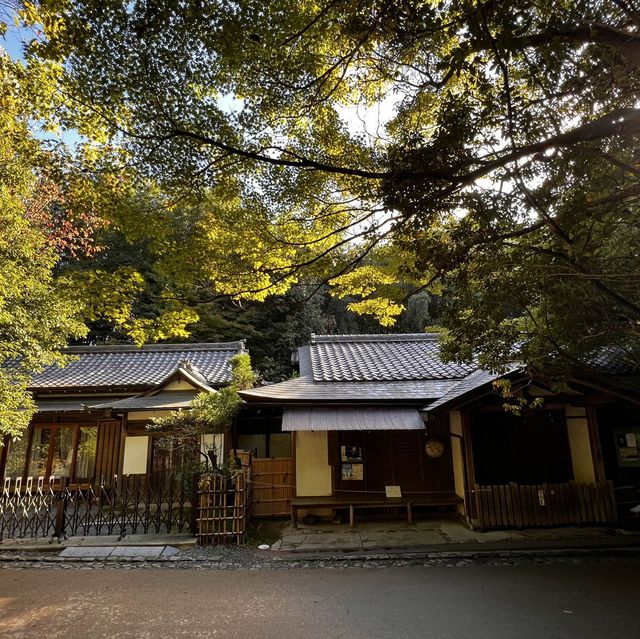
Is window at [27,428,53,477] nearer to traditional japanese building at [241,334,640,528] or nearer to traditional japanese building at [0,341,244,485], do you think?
traditional japanese building at [0,341,244,485]

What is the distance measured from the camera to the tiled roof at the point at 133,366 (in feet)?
48.1

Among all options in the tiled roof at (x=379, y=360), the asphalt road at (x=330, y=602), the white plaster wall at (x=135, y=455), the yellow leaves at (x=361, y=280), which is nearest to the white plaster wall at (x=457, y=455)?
the tiled roof at (x=379, y=360)

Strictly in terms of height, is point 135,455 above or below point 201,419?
below

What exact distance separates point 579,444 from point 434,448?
Answer: 3.63 m

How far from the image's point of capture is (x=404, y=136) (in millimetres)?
4523

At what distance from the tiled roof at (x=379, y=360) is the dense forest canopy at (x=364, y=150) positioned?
217 inches

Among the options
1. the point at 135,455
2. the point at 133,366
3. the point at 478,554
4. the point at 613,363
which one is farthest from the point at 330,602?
the point at 133,366

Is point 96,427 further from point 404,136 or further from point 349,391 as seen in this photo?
point 404,136

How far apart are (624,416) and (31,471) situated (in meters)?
18.9

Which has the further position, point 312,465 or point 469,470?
point 312,465

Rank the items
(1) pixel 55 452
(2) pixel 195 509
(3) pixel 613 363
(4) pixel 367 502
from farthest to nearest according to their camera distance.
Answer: (1) pixel 55 452 < (3) pixel 613 363 < (4) pixel 367 502 < (2) pixel 195 509

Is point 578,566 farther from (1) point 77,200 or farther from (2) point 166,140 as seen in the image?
(1) point 77,200

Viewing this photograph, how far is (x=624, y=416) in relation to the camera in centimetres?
1091

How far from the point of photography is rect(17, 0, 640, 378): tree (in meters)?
3.79
